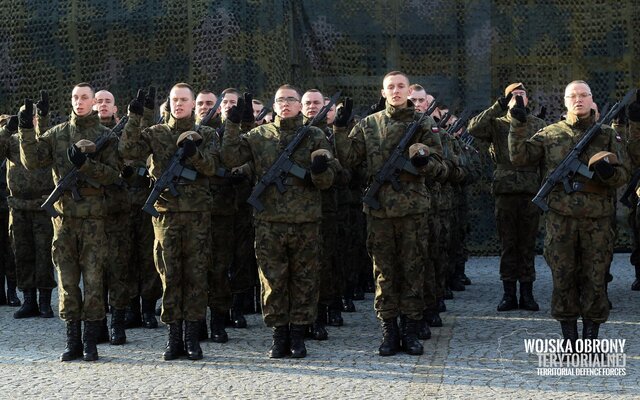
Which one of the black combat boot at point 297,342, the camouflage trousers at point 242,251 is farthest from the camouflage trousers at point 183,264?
the camouflage trousers at point 242,251

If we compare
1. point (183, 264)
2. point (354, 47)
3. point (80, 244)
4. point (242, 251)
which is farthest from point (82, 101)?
point (354, 47)

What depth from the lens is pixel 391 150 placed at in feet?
27.0

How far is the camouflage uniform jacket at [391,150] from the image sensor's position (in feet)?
26.8

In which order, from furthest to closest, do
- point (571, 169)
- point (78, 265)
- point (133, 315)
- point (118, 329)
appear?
1. point (133, 315)
2. point (118, 329)
3. point (78, 265)
4. point (571, 169)

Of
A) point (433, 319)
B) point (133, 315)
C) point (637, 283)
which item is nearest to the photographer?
point (433, 319)

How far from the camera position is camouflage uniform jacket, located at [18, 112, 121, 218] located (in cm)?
827

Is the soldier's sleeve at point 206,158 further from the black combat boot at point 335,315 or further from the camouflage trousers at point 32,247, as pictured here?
the camouflage trousers at point 32,247

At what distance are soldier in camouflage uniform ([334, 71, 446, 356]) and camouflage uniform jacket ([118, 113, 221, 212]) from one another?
38.3 inches

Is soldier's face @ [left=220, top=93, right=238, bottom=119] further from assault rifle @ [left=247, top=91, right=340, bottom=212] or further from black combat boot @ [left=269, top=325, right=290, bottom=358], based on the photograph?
black combat boot @ [left=269, top=325, right=290, bottom=358]

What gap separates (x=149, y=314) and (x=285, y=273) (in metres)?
1.93

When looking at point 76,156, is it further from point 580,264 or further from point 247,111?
point 580,264

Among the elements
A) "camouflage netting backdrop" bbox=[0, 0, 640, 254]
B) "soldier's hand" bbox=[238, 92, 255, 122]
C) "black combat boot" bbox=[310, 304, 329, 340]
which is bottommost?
"black combat boot" bbox=[310, 304, 329, 340]

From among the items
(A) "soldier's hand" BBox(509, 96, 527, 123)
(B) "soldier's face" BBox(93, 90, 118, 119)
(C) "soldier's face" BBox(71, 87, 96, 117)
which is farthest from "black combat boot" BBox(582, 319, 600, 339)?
(B) "soldier's face" BBox(93, 90, 118, 119)

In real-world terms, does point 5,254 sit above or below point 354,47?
below
